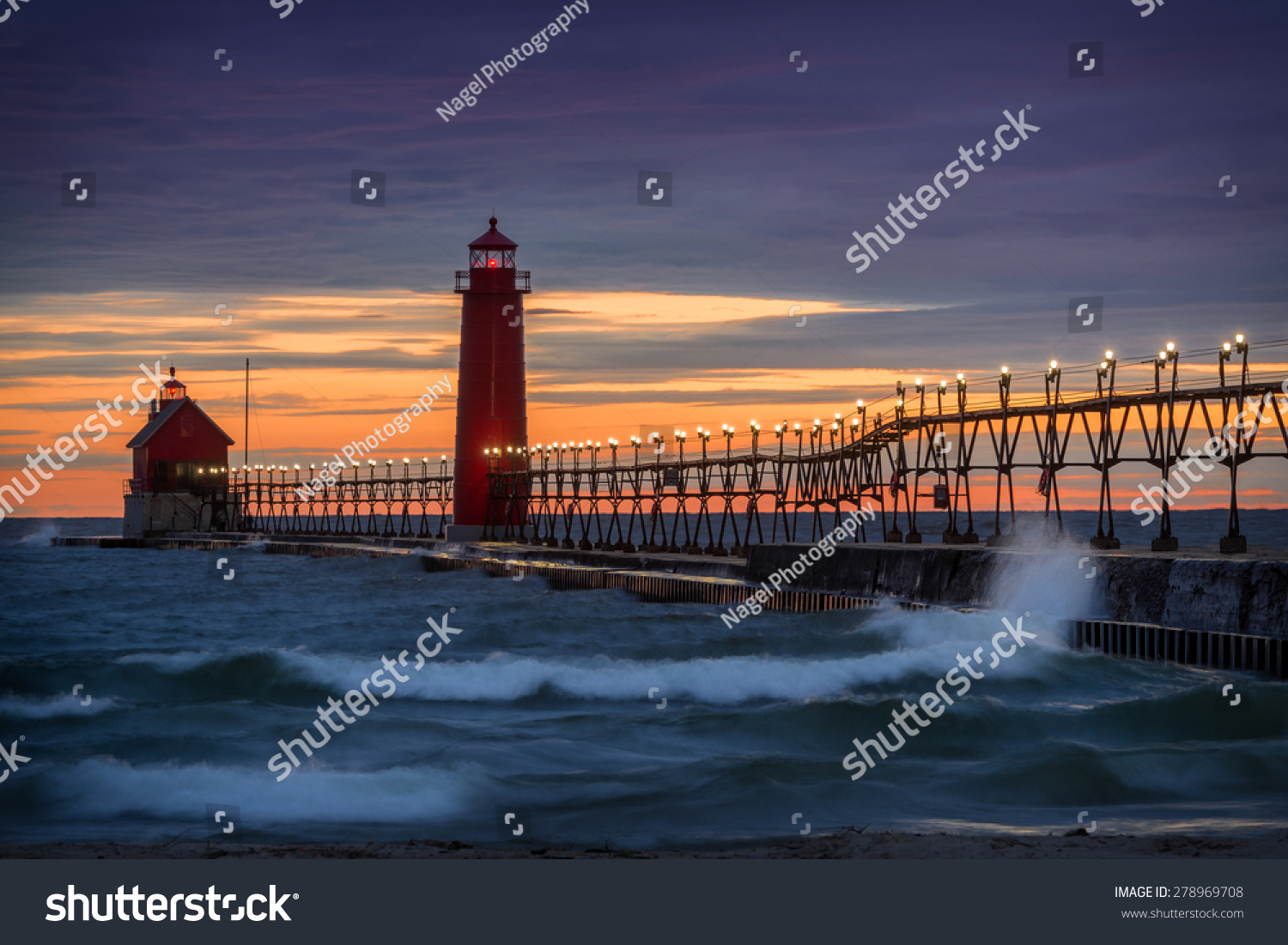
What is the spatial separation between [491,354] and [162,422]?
3292cm

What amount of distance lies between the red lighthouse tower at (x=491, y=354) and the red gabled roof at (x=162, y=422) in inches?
1162

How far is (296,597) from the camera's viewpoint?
157 ft

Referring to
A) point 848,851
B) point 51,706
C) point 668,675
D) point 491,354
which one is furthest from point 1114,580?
point 491,354

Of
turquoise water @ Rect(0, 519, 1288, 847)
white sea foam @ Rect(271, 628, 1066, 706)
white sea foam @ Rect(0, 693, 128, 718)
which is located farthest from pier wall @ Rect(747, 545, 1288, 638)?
white sea foam @ Rect(0, 693, 128, 718)

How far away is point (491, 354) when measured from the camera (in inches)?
2062

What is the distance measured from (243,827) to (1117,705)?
11.7 metres

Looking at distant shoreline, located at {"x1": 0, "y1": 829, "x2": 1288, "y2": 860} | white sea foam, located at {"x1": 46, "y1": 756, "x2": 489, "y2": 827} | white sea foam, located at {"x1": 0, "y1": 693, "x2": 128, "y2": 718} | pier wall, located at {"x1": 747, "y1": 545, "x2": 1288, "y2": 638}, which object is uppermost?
pier wall, located at {"x1": 747, "y1": 545, "x2": 1288, "y2": 638}

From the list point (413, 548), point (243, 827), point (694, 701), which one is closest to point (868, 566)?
point (694, 701)

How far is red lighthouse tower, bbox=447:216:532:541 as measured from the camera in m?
52.5

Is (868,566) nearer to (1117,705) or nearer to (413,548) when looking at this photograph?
(1117,705)

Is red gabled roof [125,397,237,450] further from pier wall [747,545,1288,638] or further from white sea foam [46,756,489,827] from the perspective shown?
white sea foam [46,756,489,827]

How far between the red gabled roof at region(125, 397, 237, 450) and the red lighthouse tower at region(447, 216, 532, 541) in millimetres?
29509

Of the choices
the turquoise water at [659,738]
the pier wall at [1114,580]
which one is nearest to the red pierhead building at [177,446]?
the turquoise water at [659,738]

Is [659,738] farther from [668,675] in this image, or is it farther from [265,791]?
[265,791]
